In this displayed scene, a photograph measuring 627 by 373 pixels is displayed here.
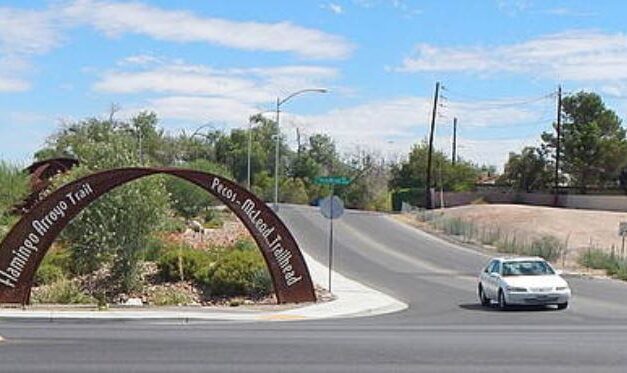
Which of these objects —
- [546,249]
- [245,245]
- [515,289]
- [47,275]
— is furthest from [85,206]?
[546,249]

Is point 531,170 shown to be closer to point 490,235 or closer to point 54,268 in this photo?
point 490,235

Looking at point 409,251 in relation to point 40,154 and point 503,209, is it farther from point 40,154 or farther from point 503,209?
point 40,154

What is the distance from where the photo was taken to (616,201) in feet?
308

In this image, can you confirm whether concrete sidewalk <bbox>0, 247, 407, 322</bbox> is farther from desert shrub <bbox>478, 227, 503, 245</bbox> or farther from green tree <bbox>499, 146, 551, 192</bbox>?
green tree <bbox>499, 146, 551, 192</bbox>

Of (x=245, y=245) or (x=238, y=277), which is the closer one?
(x=238, y=277)

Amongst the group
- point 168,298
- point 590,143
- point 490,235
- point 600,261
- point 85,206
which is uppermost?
point 590,143

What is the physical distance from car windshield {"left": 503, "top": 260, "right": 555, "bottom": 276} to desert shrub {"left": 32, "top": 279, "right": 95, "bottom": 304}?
1161 cm

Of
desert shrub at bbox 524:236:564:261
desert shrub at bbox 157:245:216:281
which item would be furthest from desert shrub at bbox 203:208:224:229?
desert shrub at bbox 157:245:216:281

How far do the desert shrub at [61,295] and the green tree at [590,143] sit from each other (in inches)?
3148

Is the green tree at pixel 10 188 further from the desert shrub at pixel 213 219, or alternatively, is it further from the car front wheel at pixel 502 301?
the car front wheel at pixel 502 301

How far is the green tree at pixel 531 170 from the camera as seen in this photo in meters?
115

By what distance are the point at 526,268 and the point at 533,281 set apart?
1.20 m

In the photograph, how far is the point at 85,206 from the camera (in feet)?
102

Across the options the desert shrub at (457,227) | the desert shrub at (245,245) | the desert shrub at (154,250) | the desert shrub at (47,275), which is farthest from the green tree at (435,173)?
the desert shrub at (47,275)
